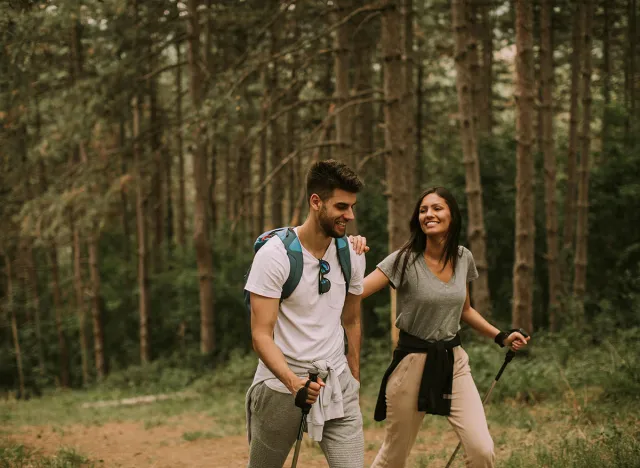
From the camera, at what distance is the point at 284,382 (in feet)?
11.8

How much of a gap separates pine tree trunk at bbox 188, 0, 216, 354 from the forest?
51 mm

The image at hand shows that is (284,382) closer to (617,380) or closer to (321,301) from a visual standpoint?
(321,301)

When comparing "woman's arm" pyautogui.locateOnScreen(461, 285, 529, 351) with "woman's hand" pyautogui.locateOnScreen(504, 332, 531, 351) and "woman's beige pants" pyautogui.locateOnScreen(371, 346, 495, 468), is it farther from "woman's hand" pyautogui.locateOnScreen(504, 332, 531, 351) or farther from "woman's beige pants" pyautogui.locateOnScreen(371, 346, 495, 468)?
"woman's beige pants" pyautogui.locateOnScreen(371, 346, 495, 468)

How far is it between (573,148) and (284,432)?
12.0m

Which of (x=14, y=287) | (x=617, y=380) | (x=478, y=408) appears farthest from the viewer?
(x=14, y=287)

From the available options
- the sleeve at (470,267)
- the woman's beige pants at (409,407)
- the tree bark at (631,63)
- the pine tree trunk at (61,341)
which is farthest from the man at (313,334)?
the pine tree trunk at (61,341)

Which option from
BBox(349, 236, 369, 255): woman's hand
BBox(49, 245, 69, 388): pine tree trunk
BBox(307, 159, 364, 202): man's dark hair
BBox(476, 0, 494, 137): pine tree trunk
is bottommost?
BBox(49, 245, 69, 388): pine tree trunk

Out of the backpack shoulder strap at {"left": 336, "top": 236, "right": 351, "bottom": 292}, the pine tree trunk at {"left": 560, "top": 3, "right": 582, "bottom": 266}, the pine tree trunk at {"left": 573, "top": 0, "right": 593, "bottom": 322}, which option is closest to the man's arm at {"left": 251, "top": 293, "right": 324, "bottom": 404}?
the backpack shoulder strap at {"left": 336, "top": 236, "right": 351, "bottom": 292}

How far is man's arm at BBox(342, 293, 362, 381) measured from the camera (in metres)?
4.25

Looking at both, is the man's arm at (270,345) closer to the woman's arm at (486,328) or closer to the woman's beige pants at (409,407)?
the woman's beige pants at (409,407)

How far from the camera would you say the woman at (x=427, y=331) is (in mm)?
4578

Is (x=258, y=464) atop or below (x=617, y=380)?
atop

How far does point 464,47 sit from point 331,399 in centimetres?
838

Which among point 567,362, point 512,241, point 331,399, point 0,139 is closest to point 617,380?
point 567,362
